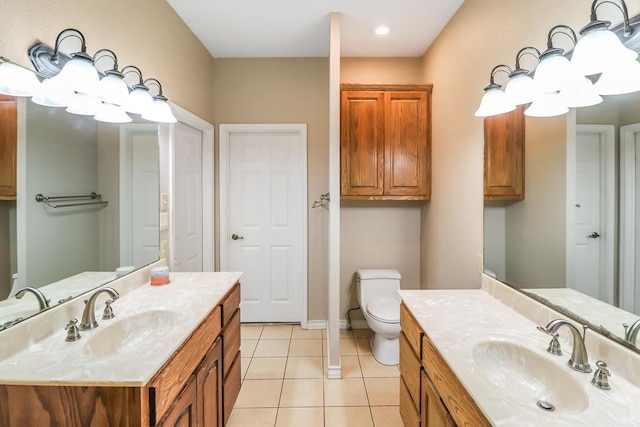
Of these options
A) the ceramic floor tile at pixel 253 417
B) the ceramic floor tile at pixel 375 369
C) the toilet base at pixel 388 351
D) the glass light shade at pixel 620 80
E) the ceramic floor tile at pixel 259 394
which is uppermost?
the glass light shade at pixel 620 80

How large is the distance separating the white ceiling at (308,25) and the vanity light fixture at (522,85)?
1.03 meters

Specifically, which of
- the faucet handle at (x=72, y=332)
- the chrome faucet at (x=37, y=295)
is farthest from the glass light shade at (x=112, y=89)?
the faucet handle at (x=72, y=332)

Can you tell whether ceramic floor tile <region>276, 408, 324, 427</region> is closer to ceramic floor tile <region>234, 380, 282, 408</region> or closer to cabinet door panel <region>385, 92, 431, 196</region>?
ceramic floor tile <region>234, 380, 282, 408</region>

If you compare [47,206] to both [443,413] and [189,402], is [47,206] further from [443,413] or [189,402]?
[443,413]

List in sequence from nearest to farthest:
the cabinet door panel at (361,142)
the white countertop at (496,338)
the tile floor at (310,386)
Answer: the white countertop at (496,338), the tile floor at (310,386), the cabinet door panel at (361,142)

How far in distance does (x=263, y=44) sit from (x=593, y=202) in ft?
8.72

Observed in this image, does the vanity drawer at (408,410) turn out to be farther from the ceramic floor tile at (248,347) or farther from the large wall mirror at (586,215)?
the ceramic floor tile at (248,347)

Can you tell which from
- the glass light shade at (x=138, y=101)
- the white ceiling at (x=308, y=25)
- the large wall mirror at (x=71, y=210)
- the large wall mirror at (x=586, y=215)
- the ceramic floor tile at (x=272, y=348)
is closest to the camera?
the large wall mirror at (x=586, y=215)

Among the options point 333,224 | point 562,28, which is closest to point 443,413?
point 333,224

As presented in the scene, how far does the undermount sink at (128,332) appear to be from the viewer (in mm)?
1148

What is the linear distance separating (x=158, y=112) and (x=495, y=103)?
1.84m

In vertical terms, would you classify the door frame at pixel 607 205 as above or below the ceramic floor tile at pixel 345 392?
above

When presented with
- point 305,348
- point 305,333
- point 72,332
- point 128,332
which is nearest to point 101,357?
point 72,332

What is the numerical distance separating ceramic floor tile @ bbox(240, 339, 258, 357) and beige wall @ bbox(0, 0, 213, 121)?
2.08 m
